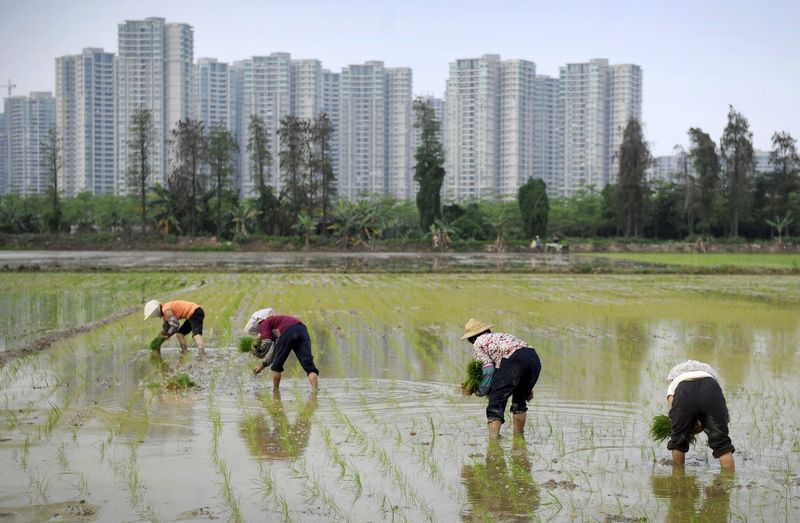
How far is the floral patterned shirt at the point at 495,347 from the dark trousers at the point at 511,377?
53 millimetres

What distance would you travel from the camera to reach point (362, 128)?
118m

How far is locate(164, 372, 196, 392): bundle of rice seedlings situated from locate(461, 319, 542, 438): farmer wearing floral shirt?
143 inches

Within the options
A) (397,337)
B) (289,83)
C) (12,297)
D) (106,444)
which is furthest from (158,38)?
(106,444)

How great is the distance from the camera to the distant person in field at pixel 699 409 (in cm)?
670

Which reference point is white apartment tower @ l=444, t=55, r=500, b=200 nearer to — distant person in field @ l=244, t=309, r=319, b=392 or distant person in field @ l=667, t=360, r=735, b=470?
distant person in field @ l=244, t=309, r=319, b=392

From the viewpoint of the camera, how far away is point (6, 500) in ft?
20.4

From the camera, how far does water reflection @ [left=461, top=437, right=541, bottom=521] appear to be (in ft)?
20.0

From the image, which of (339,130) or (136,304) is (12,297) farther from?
(339,130)

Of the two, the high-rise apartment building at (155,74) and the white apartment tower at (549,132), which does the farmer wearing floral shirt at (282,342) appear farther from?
the white apartment tower at (549,132)

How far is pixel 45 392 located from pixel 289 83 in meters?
110

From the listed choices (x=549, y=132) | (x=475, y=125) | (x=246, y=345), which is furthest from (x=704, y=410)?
(x=549, y=132)

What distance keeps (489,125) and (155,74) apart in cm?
3818

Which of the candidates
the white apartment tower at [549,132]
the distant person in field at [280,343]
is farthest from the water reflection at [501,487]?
the white apartment tower at [549,132]

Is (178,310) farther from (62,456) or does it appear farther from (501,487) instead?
(501,487)
